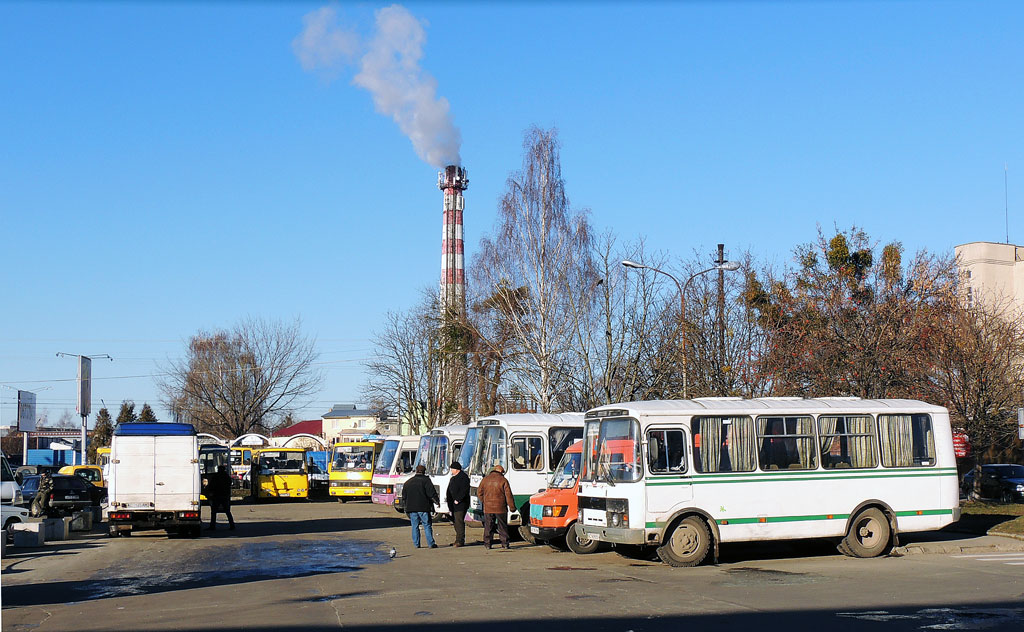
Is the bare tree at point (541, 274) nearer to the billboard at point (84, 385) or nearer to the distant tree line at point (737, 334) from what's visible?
the distant tree line at point (737, 334)

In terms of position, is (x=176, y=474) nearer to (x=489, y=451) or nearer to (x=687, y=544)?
(x=489, y=451)

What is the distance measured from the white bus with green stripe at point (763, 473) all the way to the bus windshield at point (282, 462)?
30449mm

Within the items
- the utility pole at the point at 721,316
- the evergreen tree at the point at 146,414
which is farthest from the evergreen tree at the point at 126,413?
the utility pole at the point at 721,316

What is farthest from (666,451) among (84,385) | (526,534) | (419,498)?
(84,385)

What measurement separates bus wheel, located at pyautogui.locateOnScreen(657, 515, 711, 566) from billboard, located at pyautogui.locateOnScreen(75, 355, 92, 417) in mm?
47361

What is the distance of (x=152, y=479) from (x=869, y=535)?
15.2 metres

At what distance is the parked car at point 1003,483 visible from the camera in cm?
3469

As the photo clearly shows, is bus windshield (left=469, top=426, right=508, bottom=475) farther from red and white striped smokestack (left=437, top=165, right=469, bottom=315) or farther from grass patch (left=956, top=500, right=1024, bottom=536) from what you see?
red and white striped smokestack (left=437, top=165, right=469, bottom=315)

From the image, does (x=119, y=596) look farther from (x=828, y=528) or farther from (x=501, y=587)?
(x=828, y=528)

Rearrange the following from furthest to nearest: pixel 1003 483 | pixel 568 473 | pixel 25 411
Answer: pixel 1003 483, pixel 25 411, pixel 568 473

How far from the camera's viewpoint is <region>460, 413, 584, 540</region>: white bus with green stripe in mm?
24031

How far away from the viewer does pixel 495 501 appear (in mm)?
20828

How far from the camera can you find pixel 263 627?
11.2 meters

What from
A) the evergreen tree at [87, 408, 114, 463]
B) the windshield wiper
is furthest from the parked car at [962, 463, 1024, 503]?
the evergreen tree at [87, 408, 114, 463]
